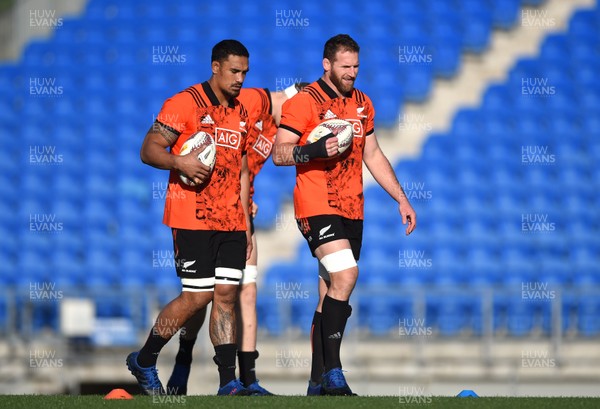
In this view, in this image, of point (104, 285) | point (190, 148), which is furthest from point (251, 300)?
point (104, 285)

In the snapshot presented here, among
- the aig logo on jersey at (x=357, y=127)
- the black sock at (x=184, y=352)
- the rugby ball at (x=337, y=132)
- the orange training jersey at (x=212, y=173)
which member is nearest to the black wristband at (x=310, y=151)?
the rugby ball at (x=337, y=132)

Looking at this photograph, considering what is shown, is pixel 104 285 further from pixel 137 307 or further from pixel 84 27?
pixel 84 27

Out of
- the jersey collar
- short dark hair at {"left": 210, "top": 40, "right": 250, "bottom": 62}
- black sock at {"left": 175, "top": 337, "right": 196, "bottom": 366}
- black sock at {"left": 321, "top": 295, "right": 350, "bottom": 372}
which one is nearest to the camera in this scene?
black sock at {"left": 321, "top": 295, "right": 350, "bottom": 372}

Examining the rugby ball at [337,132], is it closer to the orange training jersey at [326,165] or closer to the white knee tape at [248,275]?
the orange training jersey at [326,165]

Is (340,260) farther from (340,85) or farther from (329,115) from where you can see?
(340,85)

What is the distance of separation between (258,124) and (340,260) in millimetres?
1350

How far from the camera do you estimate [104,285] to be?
42.3ft

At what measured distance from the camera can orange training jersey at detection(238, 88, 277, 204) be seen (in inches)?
261

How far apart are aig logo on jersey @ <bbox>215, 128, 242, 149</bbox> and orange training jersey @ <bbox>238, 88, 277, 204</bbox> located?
19 centimetres

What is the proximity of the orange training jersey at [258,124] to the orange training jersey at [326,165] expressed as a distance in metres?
0.39

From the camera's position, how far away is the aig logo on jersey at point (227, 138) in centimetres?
624

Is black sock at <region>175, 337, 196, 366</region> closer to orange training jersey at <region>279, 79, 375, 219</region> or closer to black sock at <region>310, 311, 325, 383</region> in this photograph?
black sock at <region>310, 311, 325, 383</region>

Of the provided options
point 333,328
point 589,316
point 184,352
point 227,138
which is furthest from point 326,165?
point 589,316

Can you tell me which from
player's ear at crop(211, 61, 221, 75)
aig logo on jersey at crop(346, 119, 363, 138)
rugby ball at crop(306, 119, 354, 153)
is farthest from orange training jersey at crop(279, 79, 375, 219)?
player's ear at crop(211, 61, 221, 75)
